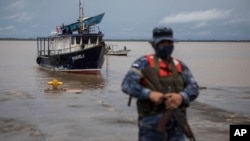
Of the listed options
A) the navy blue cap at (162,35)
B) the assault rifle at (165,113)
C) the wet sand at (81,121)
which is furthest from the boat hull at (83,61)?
the assault rifle at (165,113)

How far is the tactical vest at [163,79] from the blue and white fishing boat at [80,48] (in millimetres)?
25500

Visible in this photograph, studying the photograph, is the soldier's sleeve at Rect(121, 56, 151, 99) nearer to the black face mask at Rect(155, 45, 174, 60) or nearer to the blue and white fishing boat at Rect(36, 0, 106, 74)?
the black face mask at Rect(155, 45, 174, 60)

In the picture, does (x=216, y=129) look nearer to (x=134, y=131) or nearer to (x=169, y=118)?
(x=134, y=131)

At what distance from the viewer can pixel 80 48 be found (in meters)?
30.4

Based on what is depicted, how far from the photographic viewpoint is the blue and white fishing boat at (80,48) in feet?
97.8

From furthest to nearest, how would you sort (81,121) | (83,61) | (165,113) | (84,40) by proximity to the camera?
(84,40) < (83,61) < (81,121) < (165,113)

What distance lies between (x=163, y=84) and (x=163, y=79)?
47mm

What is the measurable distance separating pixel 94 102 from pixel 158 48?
426 inches

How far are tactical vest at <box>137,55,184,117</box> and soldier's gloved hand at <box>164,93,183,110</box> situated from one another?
0.33ft

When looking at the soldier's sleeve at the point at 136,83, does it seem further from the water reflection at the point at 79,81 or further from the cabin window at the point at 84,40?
the cabin window at the point at 84,40

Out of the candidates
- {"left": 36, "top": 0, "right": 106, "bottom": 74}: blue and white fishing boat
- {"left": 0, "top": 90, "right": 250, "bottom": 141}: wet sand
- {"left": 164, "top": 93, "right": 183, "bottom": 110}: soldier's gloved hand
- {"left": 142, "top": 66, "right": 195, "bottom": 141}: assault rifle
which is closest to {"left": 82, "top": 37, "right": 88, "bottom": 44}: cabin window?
{"left": 36, "top": 0, "right": 106, "bottom": 74}: blue and white fishing boat

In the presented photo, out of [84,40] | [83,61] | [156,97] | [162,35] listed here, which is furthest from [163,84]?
[84,40]

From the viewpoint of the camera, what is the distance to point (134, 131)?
9.28m

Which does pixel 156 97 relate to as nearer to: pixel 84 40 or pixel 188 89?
pixel 188 89
